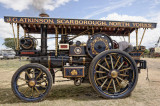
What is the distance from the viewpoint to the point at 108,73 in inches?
151

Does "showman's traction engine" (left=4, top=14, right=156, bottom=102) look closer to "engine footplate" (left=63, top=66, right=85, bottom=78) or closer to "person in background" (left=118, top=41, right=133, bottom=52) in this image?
"engine footplate" (left=63, top=66, right=85, bottom=78)

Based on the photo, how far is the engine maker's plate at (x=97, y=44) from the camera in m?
4.11

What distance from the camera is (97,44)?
4.12 metres

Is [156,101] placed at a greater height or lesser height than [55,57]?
lesser

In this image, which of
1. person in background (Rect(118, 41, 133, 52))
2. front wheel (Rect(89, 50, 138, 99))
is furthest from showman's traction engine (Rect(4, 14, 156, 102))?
person in background (Rect(118, 41, 133, 52))

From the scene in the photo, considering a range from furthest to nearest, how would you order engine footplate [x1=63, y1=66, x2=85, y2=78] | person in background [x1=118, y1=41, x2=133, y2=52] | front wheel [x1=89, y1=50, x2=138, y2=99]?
person in background [x1=118, y1=41, x2=133, y2=52]
engine footplate [x1=63, y1=66, x2=85, y2=78]
front wheel [x1=89, y1=50, x2=138, y2=99]

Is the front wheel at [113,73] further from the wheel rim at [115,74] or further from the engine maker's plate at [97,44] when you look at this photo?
the engine maker's plate at [97,44]

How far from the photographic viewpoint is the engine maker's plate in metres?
4.11

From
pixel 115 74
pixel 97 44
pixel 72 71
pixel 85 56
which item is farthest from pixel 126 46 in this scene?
pixel 72 71

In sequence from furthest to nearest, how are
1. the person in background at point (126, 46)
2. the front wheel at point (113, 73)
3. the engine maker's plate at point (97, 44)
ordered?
the person in background at point (126, 46), the engine maker's plate at point (97, 44), the front wheel at point (113, 73)

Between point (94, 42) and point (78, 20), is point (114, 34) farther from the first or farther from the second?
point (78, 20)

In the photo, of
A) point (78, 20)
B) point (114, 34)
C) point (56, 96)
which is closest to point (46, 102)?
point (56, 96)

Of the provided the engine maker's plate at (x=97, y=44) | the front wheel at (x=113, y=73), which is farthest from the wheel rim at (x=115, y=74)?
the engine maker's plate at (x=97, y=44)

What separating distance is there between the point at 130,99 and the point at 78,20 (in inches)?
119
